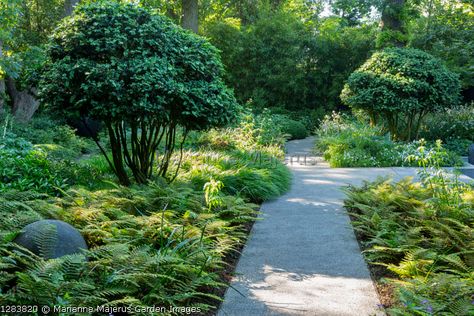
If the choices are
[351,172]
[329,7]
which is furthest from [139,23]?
[329,7]

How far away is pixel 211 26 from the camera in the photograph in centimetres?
2059

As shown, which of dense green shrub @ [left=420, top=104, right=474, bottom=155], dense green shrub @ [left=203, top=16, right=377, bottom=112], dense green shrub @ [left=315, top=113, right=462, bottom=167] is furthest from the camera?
dense green shrub @ [left=203, top=16, right=377, bottom=112]

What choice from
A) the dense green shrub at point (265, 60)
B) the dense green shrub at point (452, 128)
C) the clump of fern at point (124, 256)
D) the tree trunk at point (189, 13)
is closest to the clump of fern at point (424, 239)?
the clump of fern at point (124, 256)

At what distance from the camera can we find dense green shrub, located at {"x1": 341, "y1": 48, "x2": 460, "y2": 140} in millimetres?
12516

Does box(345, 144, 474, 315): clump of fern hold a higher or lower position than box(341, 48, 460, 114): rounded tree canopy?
lower

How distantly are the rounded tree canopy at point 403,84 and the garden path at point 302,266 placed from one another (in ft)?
20.5

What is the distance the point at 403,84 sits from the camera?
12.5 metres

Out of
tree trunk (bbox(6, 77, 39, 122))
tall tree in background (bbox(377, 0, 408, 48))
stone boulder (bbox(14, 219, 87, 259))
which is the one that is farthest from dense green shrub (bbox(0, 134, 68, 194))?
tall tree in background (bbox(377, 0, 408, 48))

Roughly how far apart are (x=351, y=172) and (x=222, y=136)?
3230mm

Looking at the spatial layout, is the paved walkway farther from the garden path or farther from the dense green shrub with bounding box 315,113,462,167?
the dense green shrub with bounding box 315,113,462,167

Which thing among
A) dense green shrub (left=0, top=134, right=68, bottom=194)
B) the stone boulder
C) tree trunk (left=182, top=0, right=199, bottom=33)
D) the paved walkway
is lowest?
the paved walkway

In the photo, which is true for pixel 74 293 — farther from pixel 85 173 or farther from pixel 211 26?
pixel 211 26

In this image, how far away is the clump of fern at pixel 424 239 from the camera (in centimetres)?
329

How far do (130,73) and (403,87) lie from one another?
8.63m
